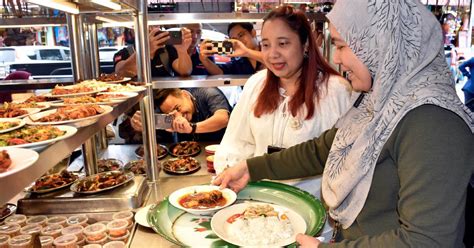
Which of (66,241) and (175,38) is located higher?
(175,38)

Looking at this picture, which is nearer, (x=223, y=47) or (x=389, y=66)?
(x=389, y=66)

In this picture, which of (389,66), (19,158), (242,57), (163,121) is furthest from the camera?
(242,57)

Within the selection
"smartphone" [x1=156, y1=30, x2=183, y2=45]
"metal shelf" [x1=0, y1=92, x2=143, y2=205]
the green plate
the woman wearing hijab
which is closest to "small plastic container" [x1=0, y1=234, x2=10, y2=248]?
the green plate

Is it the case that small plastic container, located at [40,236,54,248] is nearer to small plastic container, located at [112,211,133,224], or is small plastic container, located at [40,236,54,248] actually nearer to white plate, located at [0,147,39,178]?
small plastic container, located at [112,211,133,224]

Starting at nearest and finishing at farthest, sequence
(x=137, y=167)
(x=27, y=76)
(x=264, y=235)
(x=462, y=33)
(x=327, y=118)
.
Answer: (x=264, y=235), (x=327, y=118), (x=137, y=167), (x=27, y=76), (x=462, y=33)

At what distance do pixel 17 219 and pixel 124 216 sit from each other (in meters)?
0.46

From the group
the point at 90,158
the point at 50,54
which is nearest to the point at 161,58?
the point at 90,158

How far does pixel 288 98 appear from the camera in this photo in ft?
6.82

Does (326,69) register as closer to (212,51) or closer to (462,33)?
(212,51)

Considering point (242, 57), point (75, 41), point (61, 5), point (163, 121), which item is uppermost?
point (61, 5)

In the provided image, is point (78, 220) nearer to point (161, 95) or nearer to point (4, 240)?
point (4, 240)

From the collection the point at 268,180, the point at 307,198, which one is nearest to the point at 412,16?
the point at 307,198

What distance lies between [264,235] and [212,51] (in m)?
1.56

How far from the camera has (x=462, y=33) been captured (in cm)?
655
